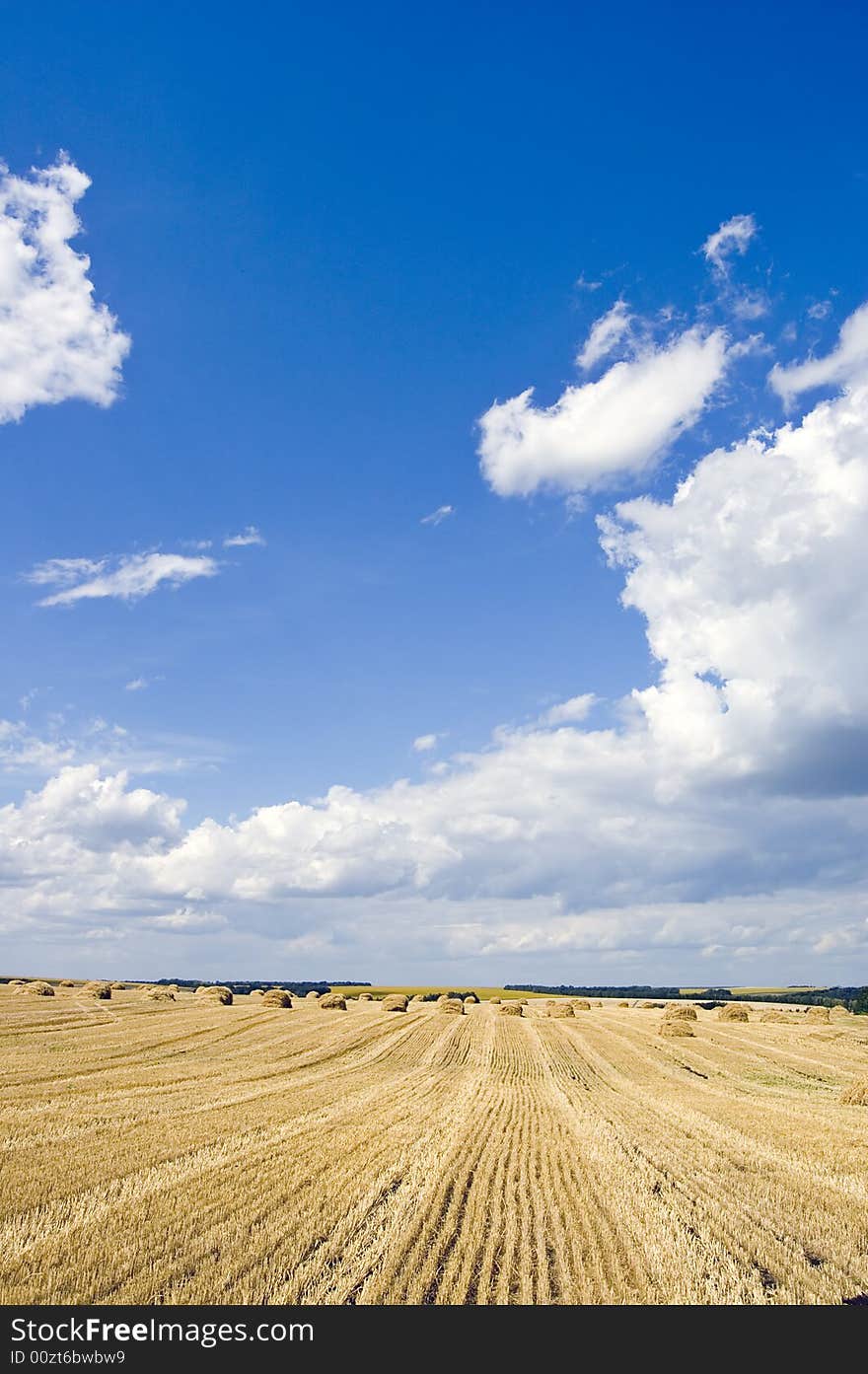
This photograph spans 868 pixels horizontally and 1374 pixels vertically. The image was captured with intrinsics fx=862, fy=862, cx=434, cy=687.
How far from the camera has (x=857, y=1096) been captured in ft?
70.0

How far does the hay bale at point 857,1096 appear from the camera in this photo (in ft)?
69.2

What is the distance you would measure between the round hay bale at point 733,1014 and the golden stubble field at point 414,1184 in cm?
3093

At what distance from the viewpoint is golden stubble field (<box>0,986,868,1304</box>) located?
8156 mm

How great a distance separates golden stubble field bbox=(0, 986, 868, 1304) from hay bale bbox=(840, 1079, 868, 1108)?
0.25 meters

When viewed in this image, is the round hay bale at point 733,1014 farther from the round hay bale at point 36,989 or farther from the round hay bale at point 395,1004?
the round hay bale at point 36,989

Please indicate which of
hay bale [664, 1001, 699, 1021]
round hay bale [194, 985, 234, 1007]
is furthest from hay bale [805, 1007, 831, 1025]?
round hay bale [194, 985, 234, 1007]

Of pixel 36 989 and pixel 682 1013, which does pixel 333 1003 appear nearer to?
pixel 36 989

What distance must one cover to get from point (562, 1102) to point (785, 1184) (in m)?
8.62

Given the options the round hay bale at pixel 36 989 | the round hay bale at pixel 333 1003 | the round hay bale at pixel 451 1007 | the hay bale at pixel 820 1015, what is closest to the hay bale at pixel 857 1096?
the hay bale at pixel 820 1015

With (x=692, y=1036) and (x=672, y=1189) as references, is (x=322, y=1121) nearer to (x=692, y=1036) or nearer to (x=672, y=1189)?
(x=672, y=1189)

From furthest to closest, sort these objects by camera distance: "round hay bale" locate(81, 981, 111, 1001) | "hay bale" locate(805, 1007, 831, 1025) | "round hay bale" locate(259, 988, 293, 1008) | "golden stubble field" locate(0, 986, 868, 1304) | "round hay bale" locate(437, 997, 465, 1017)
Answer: "round hay bale" locate(259, 988, 293, 1008) < "round hay bale" locate(437, 997, 465, 1017) < "hay bale" locate(805, 1007, 831, 1025) < "round hay bale" locate(81, 981, 111, 1001) < "golden stubble field" locate(0, 986, 868, 1304)

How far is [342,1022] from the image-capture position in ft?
141

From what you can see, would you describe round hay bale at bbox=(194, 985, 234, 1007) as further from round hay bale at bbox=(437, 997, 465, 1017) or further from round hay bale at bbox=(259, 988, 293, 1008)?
round hay bale at bbox=(437, 997, 465, 1017)

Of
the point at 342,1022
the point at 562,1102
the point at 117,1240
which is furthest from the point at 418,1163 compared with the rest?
the point at 342,1022
